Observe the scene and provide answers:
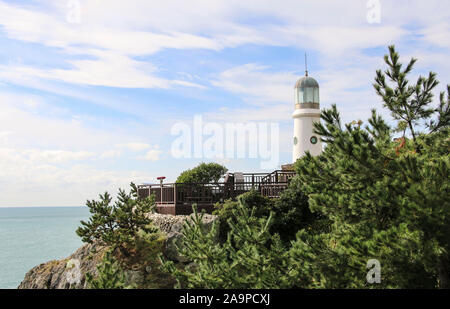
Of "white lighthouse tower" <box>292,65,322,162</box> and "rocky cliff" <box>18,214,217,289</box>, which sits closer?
"rocky cliff" <box>18,214,217,289</box>

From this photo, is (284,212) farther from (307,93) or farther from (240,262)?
(307,93)

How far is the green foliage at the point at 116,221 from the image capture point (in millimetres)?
15820

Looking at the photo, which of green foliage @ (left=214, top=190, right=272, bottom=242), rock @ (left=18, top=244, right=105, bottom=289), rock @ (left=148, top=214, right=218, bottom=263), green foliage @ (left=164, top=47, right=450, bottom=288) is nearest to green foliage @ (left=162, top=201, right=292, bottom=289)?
green foliage @ (left=164, top=47, right=450, bottom=288)

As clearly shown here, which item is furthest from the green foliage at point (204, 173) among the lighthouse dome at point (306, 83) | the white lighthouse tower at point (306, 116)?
the lighthouse dome at point (306, 83)

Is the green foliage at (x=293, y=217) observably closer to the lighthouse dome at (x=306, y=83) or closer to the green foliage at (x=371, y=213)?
the green foliage at (x=371, y=213)

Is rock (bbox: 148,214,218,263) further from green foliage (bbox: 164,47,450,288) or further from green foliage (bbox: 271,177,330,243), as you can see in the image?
green foliage (bbox: 164,47,450,288)

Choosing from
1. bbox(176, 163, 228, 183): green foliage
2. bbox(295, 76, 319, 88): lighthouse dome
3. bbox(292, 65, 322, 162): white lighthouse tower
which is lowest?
bbox(176, 163, 228, 183): green foliage

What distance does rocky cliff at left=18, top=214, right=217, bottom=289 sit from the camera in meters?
15.5

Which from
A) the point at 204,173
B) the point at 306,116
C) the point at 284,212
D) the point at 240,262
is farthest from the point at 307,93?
the point at 240,262

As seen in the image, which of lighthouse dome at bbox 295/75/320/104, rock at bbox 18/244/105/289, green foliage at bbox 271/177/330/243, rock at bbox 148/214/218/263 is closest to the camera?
rock at bbox 148/214/218/263

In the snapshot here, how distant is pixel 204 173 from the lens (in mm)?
25891

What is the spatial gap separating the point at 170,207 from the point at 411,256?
1219 cm

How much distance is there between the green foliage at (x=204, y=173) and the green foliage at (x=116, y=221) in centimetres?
899
